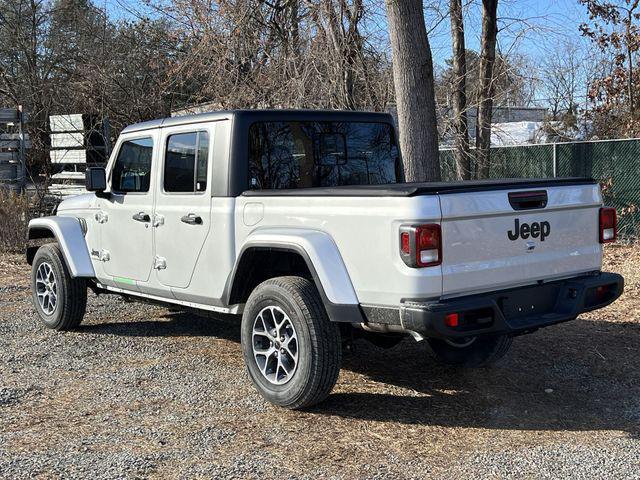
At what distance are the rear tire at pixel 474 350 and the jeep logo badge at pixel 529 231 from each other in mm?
1187

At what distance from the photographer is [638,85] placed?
16953 mm

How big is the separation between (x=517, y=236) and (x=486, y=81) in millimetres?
8639

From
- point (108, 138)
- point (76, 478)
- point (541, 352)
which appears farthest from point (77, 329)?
point (108, 138)

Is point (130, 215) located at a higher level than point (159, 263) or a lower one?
higher

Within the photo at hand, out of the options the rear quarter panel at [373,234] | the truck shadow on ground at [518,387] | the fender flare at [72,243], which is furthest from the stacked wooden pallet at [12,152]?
the rear quarter panel at [373,234]

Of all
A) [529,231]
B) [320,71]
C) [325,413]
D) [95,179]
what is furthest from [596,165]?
[325,413]

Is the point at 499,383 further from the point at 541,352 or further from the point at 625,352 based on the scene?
the point at 625,352

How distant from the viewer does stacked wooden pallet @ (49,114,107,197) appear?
1523cm

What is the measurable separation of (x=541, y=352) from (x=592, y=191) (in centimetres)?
178

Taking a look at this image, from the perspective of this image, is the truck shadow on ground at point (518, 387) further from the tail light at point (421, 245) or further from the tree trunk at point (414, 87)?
the tree trunk at point (414, 87)

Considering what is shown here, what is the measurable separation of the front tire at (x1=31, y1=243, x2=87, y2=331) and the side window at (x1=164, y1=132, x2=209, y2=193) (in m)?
1.78

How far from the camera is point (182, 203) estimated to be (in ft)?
18.8

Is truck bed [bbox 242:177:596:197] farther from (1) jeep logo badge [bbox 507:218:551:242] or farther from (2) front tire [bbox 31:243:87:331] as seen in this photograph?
(2) front tire [bbox 31:243:87:331]

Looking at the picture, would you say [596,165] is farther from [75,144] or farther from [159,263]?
[75,144]
